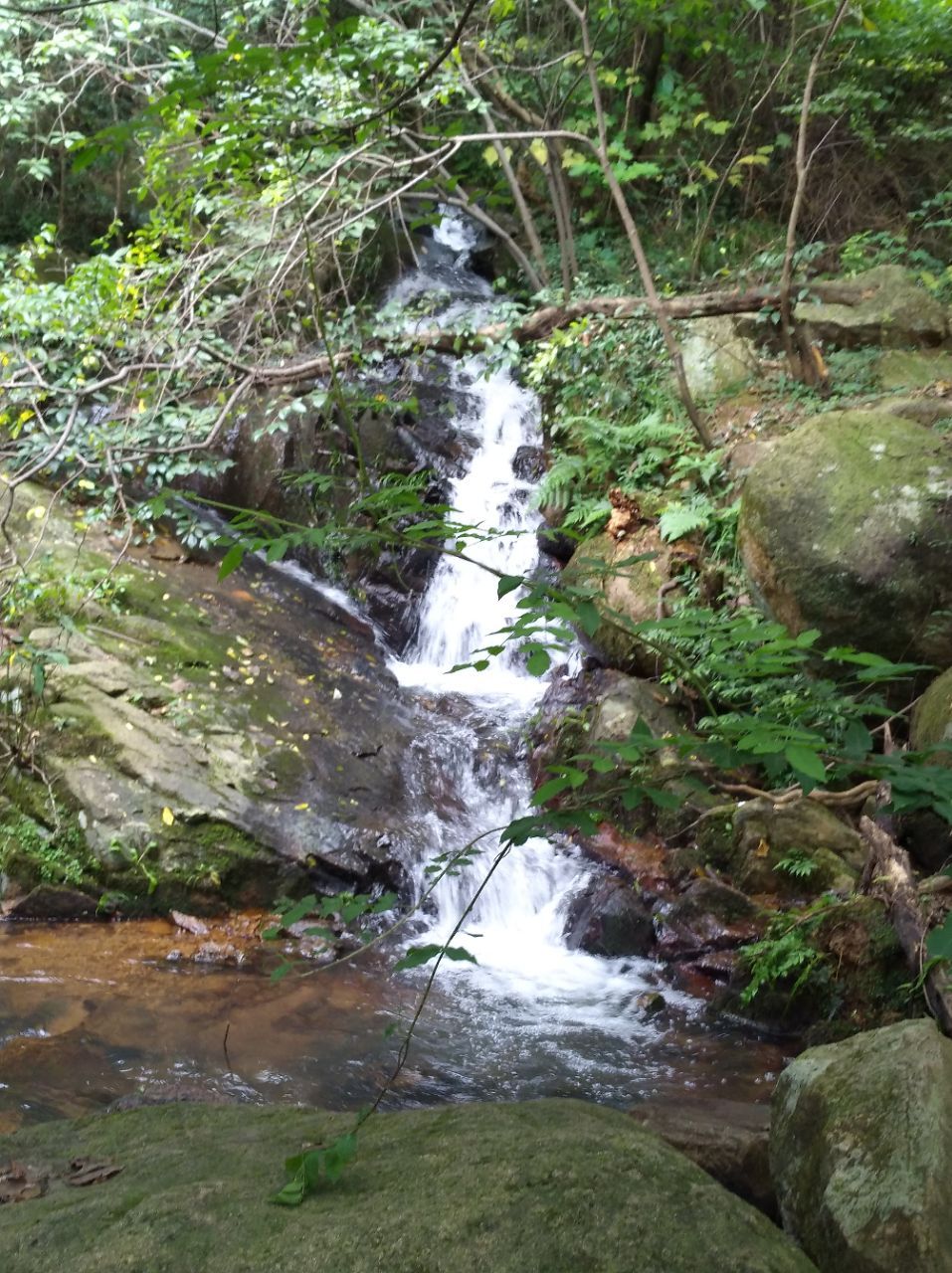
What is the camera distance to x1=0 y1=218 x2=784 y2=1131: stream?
4488mm

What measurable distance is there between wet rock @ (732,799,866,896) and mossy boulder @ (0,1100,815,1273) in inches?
164

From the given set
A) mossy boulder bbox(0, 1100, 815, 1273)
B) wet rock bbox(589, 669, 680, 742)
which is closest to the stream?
wet rock bbox(589, 669, 680, 742)

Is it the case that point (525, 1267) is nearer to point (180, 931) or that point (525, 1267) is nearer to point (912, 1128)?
point (912, 1128)

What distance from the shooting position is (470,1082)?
4762mm

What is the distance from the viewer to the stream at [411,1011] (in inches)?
177

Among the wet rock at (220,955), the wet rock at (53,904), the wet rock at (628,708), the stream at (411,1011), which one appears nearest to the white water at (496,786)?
the stream at (411,1011)

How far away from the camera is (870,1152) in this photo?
211cm

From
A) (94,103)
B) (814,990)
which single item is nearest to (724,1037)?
(814,990)

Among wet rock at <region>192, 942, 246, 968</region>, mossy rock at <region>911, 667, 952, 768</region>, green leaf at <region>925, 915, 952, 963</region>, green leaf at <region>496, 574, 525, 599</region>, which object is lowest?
wet rock at <region>192, 942, 246, 968</region>

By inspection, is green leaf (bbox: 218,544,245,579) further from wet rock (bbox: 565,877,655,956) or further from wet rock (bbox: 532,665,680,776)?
wet rock (bbox: 532,665,680,776)

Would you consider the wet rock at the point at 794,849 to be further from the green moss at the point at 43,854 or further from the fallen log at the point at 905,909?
the green moss at the point at 43,854

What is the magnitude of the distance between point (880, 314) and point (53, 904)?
886cm

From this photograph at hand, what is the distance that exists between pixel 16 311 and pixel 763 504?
Result: 515 cm

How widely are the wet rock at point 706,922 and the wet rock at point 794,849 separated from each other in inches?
9.5
